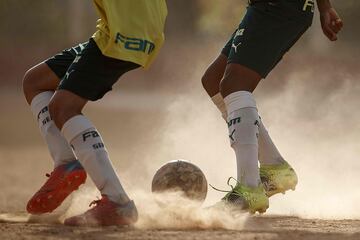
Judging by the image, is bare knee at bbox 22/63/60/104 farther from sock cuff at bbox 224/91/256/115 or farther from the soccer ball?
sock cuff at bbox 224/91/256/115

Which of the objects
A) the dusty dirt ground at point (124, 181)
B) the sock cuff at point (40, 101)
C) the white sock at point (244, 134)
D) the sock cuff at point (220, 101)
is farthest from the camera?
the sock cuff at point (220, 101)

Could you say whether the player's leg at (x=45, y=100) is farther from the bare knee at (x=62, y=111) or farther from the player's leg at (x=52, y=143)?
the bare knee at (x=62, y=111)

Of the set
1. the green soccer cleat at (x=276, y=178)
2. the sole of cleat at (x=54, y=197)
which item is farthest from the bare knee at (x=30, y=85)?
the green soccer cleat at (x=276, y=178)

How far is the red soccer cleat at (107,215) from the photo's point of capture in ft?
20.5

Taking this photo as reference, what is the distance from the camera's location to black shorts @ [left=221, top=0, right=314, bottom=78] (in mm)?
6758

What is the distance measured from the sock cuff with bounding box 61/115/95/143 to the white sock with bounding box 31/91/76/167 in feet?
1.48

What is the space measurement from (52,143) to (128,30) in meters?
1.05

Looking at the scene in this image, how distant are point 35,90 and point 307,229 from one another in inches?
84.2

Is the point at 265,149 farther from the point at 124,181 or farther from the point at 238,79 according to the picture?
the point at 124,181

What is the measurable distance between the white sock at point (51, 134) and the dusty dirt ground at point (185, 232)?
52 centimetres

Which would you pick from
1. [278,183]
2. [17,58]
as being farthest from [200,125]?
[17,58]

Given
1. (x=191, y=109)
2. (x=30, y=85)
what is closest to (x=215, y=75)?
(x=30, y=85)

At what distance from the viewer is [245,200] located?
6.53 m

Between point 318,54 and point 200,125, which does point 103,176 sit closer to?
point 200,125
